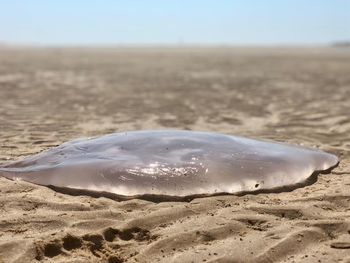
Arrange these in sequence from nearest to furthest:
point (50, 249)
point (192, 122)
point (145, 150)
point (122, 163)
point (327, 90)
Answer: point (50, 249) → point (122, 163) → point (145, 150) → point (192, 122) → point (327, 90)

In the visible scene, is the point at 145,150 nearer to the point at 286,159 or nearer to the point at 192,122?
the point at 286,159

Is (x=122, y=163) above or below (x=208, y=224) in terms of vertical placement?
above

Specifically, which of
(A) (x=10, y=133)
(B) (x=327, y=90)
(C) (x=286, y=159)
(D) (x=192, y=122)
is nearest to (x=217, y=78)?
(B) (x=327, y=90)

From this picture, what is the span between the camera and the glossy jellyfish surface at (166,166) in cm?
409

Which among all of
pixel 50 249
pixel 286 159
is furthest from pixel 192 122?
pixel 50 249

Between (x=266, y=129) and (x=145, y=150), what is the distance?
3544mm

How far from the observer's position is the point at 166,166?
13.7ft

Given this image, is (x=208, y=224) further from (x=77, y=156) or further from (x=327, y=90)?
(x=327, y=90)

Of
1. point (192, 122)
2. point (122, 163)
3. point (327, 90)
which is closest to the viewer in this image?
point (122, 163)

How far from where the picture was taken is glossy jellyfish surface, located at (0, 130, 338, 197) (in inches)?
161

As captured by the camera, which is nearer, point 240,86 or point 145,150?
point 145,150

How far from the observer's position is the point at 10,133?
6727 mm

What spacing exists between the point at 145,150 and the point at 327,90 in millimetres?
9603

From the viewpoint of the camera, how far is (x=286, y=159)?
14.9 feet
